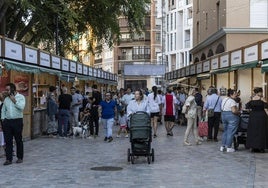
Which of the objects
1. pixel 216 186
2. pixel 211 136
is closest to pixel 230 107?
pixel 211 136

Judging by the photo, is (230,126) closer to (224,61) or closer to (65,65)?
(224,61)

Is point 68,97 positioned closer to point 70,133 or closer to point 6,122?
point 70,133

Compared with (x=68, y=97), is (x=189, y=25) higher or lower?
higher

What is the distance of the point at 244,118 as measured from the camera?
14766 millimetres

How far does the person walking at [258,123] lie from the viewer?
46.0 ft

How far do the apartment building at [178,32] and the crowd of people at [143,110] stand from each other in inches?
2215

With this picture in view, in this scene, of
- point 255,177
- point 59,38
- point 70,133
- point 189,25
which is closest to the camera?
point 255,177

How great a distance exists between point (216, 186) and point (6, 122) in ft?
17.2

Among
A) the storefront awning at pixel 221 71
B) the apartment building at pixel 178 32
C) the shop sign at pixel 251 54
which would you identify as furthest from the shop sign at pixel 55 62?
the apartment building at pixel 178 32

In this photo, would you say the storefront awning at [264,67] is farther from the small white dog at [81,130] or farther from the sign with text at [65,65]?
the sign with text at [65,65]

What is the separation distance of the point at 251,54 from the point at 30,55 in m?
7.86

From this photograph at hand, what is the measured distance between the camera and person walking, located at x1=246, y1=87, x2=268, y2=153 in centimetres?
1401

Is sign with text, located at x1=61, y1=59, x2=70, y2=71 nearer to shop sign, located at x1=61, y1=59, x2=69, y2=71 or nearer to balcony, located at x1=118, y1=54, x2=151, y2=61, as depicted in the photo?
shop sign, located at x1=61, y1=59, x2=69, y2=71

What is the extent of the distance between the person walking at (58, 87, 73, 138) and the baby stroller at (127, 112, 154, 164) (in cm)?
688
